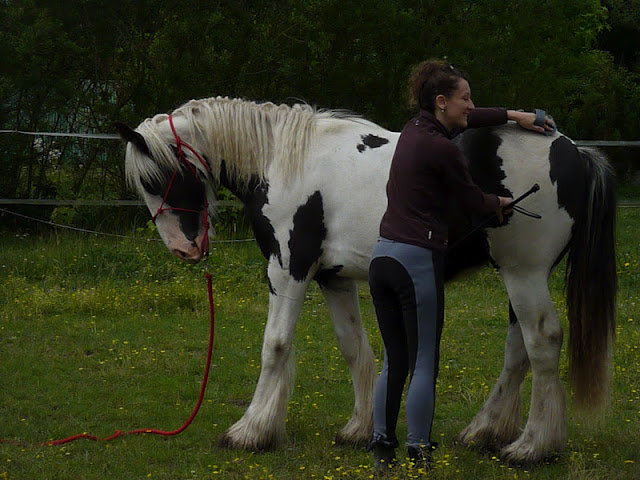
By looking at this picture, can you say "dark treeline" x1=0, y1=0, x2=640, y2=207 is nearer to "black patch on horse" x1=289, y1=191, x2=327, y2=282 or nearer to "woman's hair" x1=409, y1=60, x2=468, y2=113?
"black patch on horse" x1=289, y1=191, x2=327, y2=282

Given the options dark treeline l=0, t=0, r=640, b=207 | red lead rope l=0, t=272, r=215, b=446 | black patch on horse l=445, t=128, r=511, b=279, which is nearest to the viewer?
black patch on horse l=445, t=128, r=511, b=279

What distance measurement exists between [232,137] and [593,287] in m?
2.00

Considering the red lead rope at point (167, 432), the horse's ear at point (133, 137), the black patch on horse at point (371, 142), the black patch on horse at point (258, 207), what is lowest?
the red lead rope at point (167, 432)

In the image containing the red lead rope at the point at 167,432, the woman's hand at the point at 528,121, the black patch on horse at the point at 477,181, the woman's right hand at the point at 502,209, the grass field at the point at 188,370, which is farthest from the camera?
the red lead rope at the point at 167,432

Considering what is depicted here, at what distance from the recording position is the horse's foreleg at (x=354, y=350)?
5.02 m

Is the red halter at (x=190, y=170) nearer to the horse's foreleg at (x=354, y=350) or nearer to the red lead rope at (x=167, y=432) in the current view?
the red lead rope at (x=167, y=432)

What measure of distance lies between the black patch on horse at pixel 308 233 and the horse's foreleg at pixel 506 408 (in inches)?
41.9

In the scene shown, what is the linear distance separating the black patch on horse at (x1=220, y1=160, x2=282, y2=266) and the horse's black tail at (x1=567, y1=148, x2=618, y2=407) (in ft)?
4.96

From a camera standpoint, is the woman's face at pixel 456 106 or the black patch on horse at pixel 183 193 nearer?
the woman's face at pixel 456 106

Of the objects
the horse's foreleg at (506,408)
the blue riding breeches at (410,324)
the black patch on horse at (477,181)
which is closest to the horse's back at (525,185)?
the black patch on horse at (477,181)

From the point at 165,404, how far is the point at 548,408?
8.11 feet

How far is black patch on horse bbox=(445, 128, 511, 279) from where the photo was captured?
4344 mm

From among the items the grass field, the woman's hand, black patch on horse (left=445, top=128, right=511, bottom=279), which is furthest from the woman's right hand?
the grass field

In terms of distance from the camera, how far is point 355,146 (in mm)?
A: 4766
